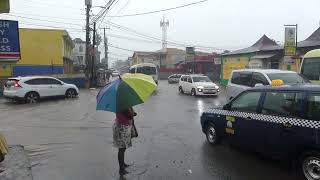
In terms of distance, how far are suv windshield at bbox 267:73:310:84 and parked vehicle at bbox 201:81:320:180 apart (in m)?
6.34

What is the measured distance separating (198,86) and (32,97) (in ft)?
35.5

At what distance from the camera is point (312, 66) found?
16.8 metres

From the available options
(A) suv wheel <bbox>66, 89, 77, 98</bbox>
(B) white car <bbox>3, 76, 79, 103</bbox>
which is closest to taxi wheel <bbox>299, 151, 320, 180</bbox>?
(B) white car <bbox>3, 76, 79, 103</bbox>

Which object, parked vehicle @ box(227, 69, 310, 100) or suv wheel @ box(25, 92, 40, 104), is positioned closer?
parked vehicle @ box(227, 69, 310, 100)

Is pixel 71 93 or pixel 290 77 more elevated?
pixel 290 77

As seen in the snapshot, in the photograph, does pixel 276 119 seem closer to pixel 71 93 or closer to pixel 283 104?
pixel 283 104

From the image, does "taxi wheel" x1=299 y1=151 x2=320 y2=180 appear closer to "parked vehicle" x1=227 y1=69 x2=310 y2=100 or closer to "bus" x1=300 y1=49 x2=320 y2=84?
"parked vehicle" x1=227 y1=69 x2=310 y2=100

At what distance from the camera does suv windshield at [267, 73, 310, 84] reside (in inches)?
598

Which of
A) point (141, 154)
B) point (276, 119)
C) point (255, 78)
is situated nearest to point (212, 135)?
point (141, 154)

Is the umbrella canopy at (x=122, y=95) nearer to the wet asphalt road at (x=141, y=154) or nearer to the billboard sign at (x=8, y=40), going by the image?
the wet asphalt road at (x=141, y=154)

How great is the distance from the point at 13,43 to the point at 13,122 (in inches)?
312

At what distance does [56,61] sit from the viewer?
47.6 meters

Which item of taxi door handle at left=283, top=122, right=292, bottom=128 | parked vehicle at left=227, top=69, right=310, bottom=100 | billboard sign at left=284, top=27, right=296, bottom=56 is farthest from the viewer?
billboard sign at left=284, top=27, right=296, bottom=56

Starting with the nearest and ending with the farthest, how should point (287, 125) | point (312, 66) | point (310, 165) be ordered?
point (310, 165)
point (287, 125)
point (312, 66)
